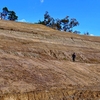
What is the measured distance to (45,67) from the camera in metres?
17.1

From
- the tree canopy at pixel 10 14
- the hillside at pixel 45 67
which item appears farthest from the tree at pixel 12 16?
the hillside at pixel 45 67

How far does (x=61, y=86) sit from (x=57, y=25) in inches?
1851

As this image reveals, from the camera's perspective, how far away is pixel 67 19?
59.8 metres

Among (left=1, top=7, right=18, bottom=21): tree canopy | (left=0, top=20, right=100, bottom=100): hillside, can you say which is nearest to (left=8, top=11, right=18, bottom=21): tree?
(left=1, top=7, right=18, bottom=21): tree canopy

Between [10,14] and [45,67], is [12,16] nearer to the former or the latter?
[10,14]

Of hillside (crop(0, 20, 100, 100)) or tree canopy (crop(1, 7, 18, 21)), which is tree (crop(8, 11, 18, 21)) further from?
hillside (crop(0, 20, 100, 100))

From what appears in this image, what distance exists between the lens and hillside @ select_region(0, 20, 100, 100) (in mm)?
13228

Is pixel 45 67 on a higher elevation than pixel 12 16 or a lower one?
lower

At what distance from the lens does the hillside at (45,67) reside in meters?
13.2

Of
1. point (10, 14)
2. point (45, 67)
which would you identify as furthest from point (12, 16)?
point (45, 67)

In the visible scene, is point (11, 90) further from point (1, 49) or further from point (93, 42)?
point (93, 42)

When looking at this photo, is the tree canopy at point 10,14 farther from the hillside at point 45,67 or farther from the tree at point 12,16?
the hillside at point 45,67

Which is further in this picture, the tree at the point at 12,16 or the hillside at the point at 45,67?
the tree at the point at 12,16

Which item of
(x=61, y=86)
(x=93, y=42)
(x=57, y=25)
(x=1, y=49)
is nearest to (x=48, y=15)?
(x=57, y=25)
